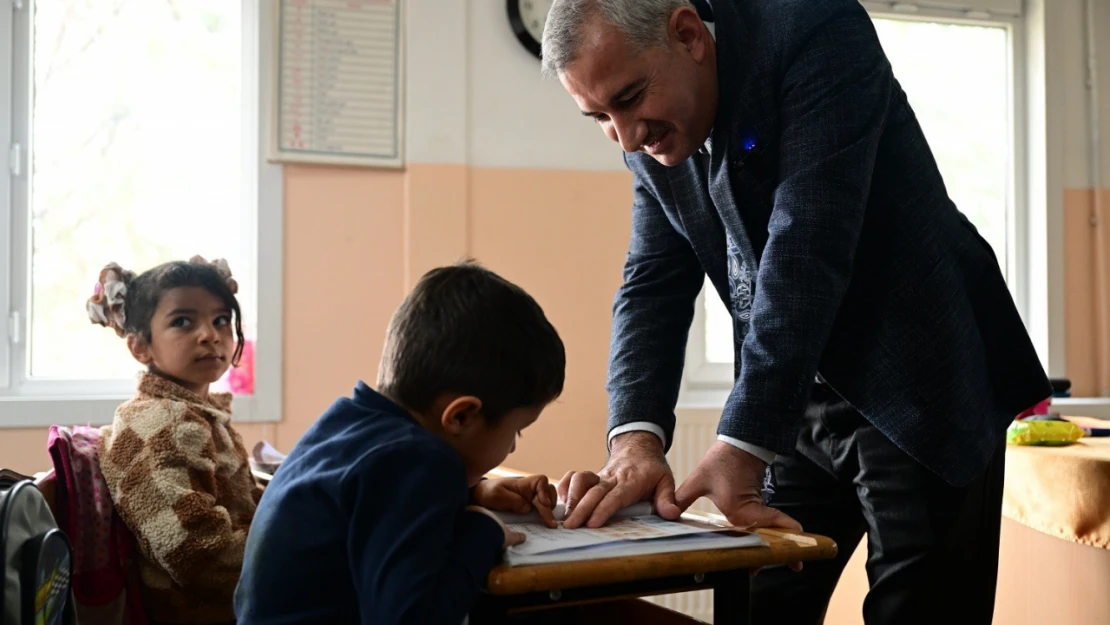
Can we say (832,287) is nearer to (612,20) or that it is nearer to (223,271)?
(612,20)

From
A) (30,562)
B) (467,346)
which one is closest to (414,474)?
(467,346)

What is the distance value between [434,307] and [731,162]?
1.69 feet

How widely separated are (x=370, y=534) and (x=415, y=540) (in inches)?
2.0

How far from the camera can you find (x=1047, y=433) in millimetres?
2139

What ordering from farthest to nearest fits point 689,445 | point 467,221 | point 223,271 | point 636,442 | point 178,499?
point 689,445 < point 467,221 < point 223,271 < point 178,499 < point 636,442

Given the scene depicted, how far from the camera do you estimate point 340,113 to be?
318 cm

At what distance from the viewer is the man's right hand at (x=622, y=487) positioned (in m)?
1.17

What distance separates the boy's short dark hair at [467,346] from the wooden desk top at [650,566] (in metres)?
0.22

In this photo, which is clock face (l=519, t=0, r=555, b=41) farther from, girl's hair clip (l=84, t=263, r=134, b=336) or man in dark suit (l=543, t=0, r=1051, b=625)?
man in dark suit (l=543, t=0, r=1051, b=625)

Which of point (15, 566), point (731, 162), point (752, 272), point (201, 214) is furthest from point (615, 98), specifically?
point (201, 214)

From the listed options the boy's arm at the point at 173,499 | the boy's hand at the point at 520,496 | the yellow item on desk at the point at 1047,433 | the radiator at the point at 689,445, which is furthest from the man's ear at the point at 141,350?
the radiator at the point at 689,445

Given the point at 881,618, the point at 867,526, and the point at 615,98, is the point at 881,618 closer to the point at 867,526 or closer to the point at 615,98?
the point at 867,526

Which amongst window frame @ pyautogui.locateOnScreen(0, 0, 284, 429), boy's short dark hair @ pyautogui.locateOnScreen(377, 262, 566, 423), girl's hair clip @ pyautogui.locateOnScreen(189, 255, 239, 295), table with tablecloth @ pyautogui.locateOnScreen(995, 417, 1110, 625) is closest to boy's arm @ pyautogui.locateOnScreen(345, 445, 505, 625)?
boy's short dark hair @ pyautogui.locateOnScreen(377, 262, 566, 423)

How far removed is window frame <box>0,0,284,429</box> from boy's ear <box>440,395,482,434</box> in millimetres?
2122
